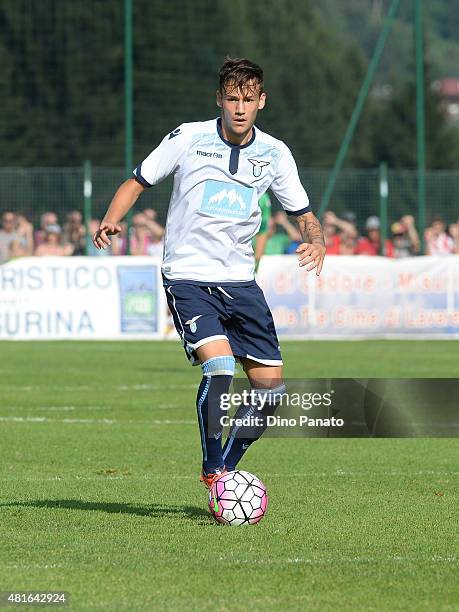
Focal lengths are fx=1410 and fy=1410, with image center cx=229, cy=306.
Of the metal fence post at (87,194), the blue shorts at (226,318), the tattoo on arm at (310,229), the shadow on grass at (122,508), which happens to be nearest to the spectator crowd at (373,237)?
the metal fence post at (87,194)

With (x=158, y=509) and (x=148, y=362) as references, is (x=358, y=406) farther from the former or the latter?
(x=148, y=362)

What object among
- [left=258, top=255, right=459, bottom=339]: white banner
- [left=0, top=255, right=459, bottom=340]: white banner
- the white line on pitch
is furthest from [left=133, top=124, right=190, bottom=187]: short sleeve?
[left=258, top=255, right=459, bottom=339]: white banner

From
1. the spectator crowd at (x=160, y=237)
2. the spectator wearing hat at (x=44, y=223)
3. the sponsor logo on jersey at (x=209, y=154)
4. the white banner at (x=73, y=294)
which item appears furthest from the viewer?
the spectator wearing hat at (x=44, y=223)

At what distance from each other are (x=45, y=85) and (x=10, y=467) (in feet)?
115

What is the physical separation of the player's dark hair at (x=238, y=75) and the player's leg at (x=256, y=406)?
1384 millimetres

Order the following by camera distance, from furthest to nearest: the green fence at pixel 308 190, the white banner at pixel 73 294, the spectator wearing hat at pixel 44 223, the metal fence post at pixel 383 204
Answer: the metal fence post at pixel 383 204, the green fence at pixel 308 190, the spectator wearing hat at pixel 44 223, the white banner at pixel 73 294

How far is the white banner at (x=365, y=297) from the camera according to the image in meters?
21.9

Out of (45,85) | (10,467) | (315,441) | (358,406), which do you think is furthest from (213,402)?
(45,85)

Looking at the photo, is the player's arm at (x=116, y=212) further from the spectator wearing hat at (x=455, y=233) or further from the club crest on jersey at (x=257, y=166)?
the spectator wearing hat at (x=455, y=233)

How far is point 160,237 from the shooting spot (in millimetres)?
23938

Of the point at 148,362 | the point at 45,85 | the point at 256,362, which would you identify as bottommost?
the point at 148,362

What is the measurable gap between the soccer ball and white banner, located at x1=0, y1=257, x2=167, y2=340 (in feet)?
48.7

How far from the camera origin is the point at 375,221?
25.5 meters

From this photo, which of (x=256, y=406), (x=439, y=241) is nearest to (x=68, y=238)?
(x=439, y=241)
